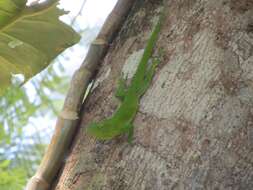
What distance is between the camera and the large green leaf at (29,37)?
172 centimetres

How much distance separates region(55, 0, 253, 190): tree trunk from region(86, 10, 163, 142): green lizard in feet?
0.08

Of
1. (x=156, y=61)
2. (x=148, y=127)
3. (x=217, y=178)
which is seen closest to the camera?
(x=217, y=178)

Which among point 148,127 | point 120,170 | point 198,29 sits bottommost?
point 120,170

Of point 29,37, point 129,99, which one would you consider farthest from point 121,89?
point 29,37

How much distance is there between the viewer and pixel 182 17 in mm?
1558

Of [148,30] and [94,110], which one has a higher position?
[148,30]

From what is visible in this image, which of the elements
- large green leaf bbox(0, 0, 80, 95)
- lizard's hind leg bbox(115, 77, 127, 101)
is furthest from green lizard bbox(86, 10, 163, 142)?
large green leaf bbox(0, 0, 80, 95)

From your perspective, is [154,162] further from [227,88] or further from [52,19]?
[52,19]

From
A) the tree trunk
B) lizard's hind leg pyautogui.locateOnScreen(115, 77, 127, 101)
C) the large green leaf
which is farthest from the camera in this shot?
the large green leaf

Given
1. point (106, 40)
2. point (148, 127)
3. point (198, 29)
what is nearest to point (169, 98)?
point (148, 127)

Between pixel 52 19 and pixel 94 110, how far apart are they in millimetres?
400

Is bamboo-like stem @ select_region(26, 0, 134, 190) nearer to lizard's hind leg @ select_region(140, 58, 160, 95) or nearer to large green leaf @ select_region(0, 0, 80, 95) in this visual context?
large green leaf @ select_region(0, 0, 80, 95)

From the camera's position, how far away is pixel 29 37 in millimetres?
1805

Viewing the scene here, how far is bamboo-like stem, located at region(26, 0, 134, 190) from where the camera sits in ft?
5.37
